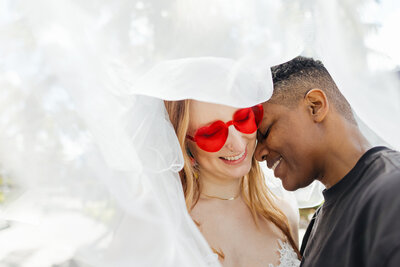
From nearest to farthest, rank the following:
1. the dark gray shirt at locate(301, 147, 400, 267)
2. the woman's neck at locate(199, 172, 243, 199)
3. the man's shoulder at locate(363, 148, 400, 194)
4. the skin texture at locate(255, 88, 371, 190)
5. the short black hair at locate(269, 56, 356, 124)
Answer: the dark gray shirt at locate(301, 147, 400, 267)
the man's shoulder at locate(363, 148, 400, 194)
the skin texture at locate(255, 88, 371, 190)
the short black hair at locate(269, 56, 356, 124)
the woman's neck at locate(199, 172, 243, 199)

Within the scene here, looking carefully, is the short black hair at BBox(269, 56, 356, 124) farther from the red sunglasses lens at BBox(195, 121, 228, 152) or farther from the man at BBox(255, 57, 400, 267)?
the red sunglasses lens at BBox(195, 121, 228, 152)

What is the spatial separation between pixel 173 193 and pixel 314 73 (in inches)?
39.6

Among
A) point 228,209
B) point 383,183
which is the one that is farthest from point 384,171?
point 228,209

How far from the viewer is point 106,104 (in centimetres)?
134

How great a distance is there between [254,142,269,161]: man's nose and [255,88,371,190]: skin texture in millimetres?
74

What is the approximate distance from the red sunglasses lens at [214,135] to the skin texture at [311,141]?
0.69ft

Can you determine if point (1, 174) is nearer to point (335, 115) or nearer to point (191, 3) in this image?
point (191, 3)

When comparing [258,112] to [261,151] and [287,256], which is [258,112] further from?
[287,256]

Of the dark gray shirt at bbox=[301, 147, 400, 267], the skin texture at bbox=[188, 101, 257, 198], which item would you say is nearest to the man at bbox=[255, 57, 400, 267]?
the dark gray shirt at bbox=[301, 147, 400, 267]

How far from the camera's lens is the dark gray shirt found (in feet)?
4.34

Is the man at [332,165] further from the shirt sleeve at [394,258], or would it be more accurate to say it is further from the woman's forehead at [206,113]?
the woman's forehead at [206,113]

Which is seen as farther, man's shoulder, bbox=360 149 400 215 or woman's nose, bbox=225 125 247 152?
woman's nose, bbox=225 125 247 152

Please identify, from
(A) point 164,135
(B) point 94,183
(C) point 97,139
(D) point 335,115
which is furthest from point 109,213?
(D) point 335,115

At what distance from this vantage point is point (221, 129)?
217 cm
